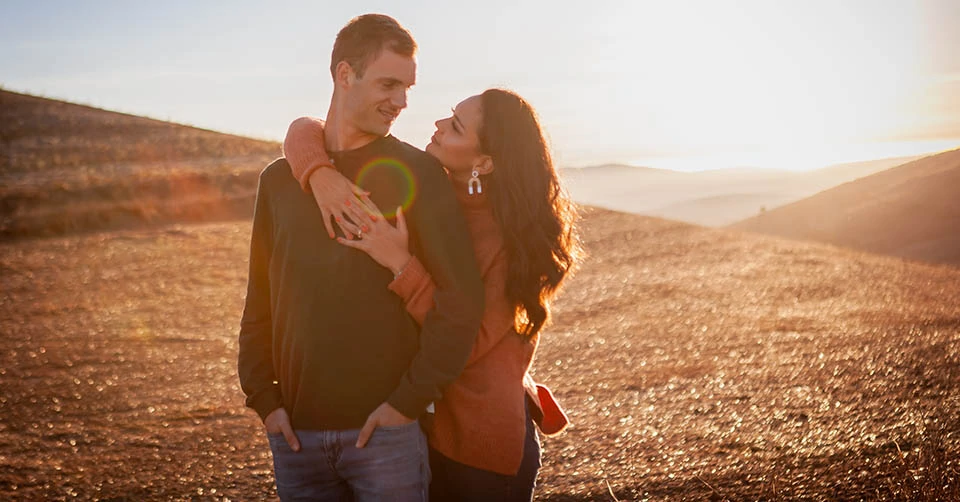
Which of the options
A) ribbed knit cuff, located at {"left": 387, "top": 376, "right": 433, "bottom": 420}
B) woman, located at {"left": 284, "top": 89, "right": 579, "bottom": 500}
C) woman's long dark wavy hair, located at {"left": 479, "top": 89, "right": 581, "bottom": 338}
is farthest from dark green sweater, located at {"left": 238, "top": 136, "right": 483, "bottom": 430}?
woman's long dark wavy hair, located at {"left": 479, "top": 89, "right": 581, "bottom": 338}

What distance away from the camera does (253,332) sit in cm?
262

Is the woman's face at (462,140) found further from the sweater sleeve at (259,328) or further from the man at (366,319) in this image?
the sweater sleeve at (259,328)

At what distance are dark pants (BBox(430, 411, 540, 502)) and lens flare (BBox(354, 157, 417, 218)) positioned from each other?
79 centimetres

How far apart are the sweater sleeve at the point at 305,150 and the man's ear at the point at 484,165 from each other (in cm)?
48

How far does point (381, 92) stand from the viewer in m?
2.41

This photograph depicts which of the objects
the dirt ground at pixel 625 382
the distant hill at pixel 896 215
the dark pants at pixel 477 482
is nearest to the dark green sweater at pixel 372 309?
the dark pants at pixel 477 482

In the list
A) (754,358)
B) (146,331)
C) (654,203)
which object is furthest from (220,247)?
(654,203)

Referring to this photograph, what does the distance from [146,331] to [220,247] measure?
18.0 ft

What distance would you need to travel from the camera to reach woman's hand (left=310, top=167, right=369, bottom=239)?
2.34 meters

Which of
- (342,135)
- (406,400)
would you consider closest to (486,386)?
(406,400)

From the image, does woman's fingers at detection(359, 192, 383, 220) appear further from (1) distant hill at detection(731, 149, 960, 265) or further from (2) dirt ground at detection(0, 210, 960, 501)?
(1) distant hill at detection(731, 149, 960, 265)

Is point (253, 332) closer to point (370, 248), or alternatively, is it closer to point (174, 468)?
point (370, 248)

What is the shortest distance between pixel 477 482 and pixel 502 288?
0.61 meters

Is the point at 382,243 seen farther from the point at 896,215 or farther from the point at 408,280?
the point at 896,215
